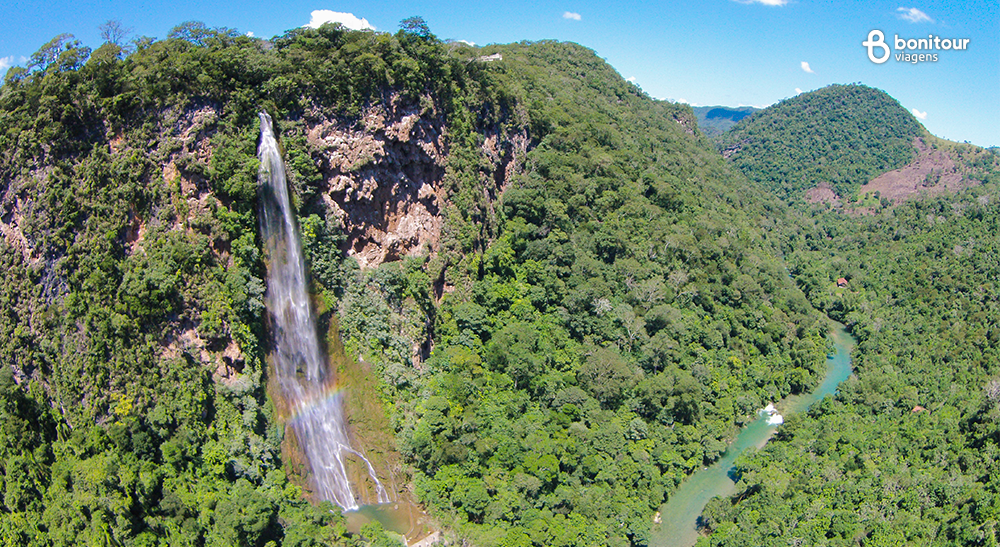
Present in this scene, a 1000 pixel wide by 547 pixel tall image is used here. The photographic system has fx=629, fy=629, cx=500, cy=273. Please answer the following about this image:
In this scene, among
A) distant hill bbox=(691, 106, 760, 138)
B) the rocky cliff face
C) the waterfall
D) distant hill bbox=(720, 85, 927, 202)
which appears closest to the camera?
the waterfall

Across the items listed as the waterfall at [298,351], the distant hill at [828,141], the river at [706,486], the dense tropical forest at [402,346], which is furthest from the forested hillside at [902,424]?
the distant hill at [828,141]

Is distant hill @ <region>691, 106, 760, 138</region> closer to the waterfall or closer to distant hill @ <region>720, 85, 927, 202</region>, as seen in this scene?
distant hill @ <region>720, 85, 927, 202</region>

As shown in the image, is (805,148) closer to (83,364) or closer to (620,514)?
(620,514)

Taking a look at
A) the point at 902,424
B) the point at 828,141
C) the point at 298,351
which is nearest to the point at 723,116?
the point at 828,141

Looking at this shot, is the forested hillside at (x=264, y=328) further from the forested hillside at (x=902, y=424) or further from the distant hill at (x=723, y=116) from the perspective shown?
the distant hill at (x=723, y=116)

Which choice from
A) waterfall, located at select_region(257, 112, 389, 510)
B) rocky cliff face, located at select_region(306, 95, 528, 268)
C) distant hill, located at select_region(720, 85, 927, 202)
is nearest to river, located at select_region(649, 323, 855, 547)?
waterfall, located at select_region(257, 112, 389, 510)
